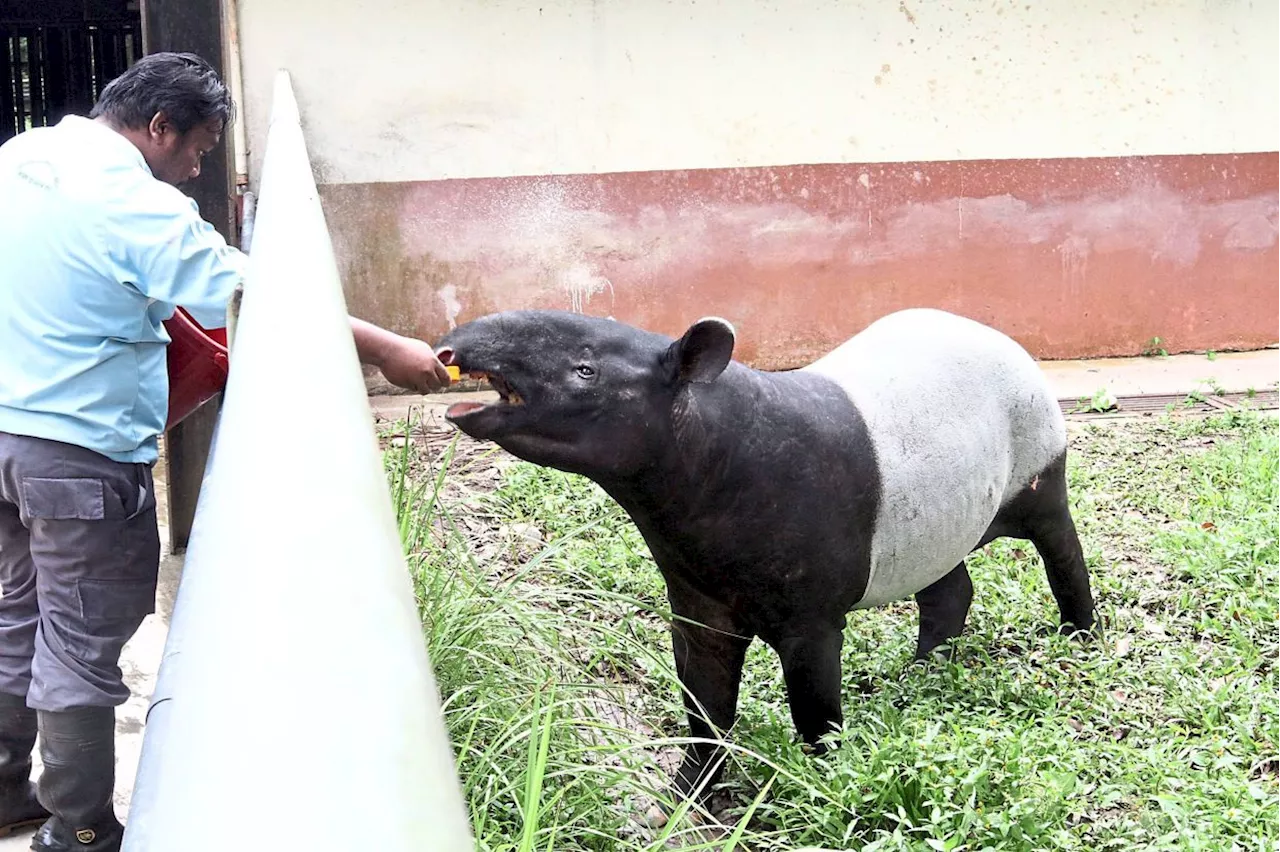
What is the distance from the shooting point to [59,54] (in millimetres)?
14742

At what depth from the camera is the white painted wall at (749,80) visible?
8688 millimetres

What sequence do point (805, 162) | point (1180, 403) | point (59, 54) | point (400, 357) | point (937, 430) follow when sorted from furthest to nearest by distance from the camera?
1. point (59, 54)
2. point (805, 162)
3. point (1180, 403)
4. point (937, 430)
5. point (400, 357)

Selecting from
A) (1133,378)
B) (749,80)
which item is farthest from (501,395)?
(1133,378)

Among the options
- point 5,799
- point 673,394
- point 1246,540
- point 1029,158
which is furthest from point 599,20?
point 5,799

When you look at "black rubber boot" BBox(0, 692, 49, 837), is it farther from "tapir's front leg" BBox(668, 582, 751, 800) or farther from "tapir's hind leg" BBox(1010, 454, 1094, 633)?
"tapir's hind leg" BBox(1010, 454, 1094, 633)

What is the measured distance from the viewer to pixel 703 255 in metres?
9.25

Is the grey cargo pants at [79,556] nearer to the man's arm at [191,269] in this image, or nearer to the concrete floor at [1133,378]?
the man's arm at [191,269]

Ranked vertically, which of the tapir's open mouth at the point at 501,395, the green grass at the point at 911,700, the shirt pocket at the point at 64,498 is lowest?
the green grass at the point at 911,700

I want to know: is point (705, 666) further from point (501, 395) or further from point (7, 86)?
point (7, 86)

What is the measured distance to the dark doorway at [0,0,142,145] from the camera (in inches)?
561

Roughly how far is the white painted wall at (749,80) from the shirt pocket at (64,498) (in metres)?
5.63

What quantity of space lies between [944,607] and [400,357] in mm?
2442

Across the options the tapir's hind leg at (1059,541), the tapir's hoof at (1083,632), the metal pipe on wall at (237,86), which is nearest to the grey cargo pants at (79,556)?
the tapir's hind leg at (1059,541)

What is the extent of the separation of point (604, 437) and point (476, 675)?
67 centimetres
